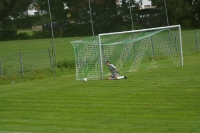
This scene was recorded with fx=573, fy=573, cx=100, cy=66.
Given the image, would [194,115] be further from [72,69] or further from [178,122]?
[72,69]

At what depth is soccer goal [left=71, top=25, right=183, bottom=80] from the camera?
92.1ft

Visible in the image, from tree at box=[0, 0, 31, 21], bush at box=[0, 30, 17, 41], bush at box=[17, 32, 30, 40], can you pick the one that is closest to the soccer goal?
bush at box=[17, 32, 30, 40]

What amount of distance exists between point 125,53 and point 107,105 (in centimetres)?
1455

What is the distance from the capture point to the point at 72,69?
32.2 m

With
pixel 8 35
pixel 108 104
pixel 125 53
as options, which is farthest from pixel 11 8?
pixel 108 104

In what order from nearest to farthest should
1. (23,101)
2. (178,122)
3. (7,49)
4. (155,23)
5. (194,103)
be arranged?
1. (178,122)
2. (194,103)
3. (23,101)
4. (7,49)
5. (155,23)

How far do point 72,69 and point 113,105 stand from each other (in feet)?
46.7

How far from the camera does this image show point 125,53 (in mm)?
32625

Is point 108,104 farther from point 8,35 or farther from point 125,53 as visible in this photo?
point 8,35

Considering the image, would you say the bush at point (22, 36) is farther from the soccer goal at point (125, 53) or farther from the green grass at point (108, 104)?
the green grass at point (108, 104)

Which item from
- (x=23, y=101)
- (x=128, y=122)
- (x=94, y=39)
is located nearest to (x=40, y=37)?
(x=94, y=39)

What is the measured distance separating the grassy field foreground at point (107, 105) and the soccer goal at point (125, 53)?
65.9 inches

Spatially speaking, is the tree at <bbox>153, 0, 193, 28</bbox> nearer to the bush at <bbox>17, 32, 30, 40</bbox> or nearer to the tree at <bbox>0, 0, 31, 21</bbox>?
the bush at <bbox>17, 32, 30, 40</bbox>

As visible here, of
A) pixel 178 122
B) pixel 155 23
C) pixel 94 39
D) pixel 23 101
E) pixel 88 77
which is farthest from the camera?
pixel 155 23
